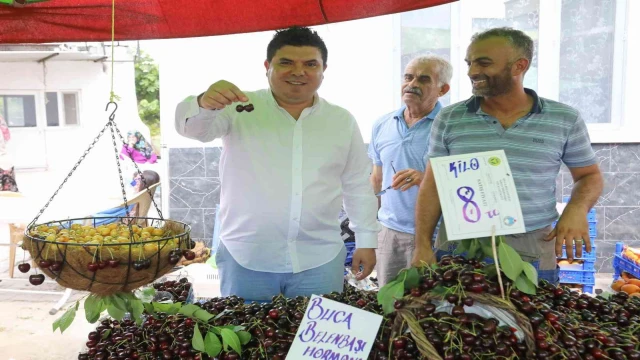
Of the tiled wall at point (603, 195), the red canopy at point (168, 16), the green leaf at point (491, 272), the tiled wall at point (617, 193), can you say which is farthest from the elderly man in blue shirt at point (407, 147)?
the tiled wall at point (617, 193)

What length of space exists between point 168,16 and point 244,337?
1552 millimetres

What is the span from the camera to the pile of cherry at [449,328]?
1.19m

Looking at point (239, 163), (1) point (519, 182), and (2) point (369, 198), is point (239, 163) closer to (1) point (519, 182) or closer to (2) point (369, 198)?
(2) point (369, 198)

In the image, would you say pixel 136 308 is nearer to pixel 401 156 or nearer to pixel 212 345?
pixel 212 345

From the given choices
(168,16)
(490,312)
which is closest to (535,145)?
(490,312)

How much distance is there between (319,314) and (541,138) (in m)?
1.08

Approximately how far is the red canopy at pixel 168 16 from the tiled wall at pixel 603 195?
7.83 ft

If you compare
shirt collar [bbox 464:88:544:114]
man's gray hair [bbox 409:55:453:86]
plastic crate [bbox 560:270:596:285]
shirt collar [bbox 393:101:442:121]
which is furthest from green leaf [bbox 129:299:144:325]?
plastic crate [bbox 560:270:596:285]

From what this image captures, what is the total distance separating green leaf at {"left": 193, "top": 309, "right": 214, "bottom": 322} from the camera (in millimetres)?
1421

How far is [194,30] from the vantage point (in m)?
2.53

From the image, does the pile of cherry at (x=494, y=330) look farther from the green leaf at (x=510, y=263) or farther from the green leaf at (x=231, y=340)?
the green leaf at (x=231, y=340)

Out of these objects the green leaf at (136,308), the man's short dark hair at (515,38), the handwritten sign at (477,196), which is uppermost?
the man's short dark hair at (515,38)

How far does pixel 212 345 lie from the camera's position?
A: 1.33 meters

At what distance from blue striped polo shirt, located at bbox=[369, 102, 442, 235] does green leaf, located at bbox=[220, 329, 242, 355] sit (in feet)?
4.78
